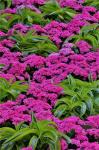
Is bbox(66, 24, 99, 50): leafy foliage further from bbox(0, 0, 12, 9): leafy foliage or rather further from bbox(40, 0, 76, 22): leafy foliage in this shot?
bbox(0, 0, 12, 9): leafy foliage

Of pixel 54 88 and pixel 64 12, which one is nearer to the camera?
pixel 54 88

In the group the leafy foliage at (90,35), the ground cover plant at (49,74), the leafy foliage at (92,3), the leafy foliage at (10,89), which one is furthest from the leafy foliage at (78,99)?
the leafy foliage at (92,3)

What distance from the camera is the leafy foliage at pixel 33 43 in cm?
570

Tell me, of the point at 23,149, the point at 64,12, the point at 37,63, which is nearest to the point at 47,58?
Result: the point at 37,63

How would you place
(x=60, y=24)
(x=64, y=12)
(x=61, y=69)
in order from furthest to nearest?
(x=64, y=12)
(x=60, y=24)
(x=61, y=69)

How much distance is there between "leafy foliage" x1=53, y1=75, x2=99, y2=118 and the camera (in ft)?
14.8

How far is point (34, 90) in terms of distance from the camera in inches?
187

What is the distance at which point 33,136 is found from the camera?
157 inches

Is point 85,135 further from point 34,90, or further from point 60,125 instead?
point 34,90

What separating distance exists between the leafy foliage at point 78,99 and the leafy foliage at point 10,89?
0.37m

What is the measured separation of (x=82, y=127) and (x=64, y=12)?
2679 millimetres

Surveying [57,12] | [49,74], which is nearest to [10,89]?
[49,74]

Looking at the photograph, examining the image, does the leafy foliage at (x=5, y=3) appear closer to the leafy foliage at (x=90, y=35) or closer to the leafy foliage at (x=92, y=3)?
the leafy foliage at (x=92, y=3)

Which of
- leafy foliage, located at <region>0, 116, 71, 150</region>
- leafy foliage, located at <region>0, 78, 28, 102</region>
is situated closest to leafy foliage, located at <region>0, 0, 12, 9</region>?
leafy foliage, located at <region>0, 78, 28, 102</region>
